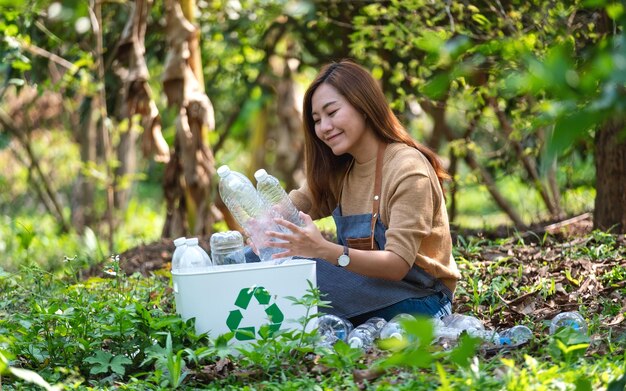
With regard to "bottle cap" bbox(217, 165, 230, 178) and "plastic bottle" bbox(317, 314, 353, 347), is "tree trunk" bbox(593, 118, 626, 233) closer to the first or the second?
"plastic bottle" bbox(317, 314, 353, 347)

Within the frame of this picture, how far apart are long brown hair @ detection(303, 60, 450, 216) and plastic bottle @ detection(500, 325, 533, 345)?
2.70ft

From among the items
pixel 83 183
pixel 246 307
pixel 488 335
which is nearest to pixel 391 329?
pixel 488 335

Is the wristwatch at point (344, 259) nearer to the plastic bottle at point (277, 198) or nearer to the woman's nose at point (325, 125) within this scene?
the plastic bottle at point (277, 198)

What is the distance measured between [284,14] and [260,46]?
90 centimetres

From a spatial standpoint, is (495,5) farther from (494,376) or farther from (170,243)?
(494,376)

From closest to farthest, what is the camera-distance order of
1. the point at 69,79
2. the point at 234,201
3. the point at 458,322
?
the point at 458,322 → the point at 234,201 → the point at 69,79

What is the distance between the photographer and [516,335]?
3.66m

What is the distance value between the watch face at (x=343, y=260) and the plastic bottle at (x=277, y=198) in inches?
20.0

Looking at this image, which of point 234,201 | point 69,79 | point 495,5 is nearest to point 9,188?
point 69,79

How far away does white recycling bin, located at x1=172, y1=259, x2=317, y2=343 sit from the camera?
138 inches

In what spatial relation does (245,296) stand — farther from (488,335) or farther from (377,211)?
(488,335)

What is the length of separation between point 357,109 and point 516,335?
1244 mm

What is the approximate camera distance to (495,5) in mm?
6484

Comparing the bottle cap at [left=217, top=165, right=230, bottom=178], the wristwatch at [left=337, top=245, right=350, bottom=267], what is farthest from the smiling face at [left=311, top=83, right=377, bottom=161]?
the wristwatch at [left=337, top=245, right=350, bottom=267]
